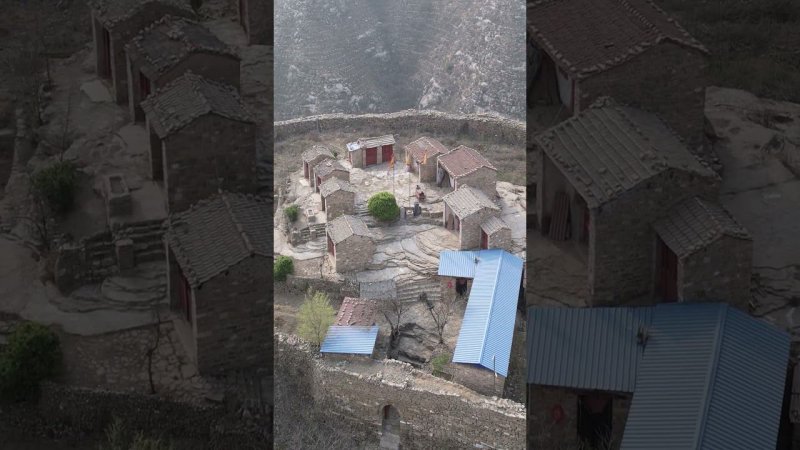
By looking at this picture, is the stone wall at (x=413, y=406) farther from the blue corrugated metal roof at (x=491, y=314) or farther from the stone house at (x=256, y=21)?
the stone house at (x=256, y=21)

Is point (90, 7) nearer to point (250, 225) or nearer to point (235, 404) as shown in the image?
point (250, 225)

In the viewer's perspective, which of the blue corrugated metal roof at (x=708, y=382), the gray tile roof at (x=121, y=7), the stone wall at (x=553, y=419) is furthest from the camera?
the gray tile roof at (x=121, y=7)

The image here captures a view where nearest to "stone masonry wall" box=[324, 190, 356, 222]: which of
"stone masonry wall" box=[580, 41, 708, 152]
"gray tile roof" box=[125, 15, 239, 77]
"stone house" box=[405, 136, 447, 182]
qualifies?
"stone house" box=[405, 136, 447, 182]

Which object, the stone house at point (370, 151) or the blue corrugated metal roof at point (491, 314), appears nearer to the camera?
the blue corrugated metal roof at point (491, 314)

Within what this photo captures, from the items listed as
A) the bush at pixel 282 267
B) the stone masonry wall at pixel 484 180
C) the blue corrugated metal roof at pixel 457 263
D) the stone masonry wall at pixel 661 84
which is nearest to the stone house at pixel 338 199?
the bush at pixel 282 267

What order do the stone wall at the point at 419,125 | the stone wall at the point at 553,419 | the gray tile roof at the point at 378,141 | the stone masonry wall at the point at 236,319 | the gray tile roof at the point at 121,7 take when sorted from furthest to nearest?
the gray tile roof at the point at 121,7
the stone wall at the point at 553,419
the stone masonry wall at the point at 236,319
the gray tile roof at the point at 378,141
the stone wall at the point at 419,125

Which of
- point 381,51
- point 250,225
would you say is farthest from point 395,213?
point 250,225
